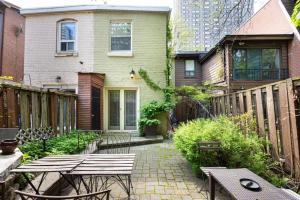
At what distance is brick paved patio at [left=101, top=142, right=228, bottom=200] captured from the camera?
14.0 ft

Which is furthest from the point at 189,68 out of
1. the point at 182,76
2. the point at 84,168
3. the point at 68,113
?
the point at 84,168

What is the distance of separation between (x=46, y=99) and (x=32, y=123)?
1.03 meters

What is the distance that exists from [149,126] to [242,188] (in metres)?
7.84

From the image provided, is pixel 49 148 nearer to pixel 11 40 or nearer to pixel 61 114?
pixel 61 114

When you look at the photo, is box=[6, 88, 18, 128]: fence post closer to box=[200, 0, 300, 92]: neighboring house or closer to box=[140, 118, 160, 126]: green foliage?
box=[140, 118, 160, 126]: green foliage

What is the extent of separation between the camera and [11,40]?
14.2 meters

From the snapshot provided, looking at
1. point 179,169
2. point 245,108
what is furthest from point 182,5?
point 179,169

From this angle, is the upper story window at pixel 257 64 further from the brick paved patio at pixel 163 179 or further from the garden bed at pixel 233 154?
the garden bed at pixel 233 154

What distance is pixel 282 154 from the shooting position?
5039 millimetres

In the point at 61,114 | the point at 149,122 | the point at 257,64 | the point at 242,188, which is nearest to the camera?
the point at 242,188

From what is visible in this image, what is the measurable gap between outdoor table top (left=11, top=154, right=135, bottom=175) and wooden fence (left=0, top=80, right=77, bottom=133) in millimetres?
1978

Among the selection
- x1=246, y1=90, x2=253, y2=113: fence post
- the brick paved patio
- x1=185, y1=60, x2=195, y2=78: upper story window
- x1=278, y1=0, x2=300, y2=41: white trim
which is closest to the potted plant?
the brick paved patio

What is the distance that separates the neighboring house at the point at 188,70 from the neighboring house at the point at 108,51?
828 cm

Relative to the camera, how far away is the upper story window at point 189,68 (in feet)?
65.0
